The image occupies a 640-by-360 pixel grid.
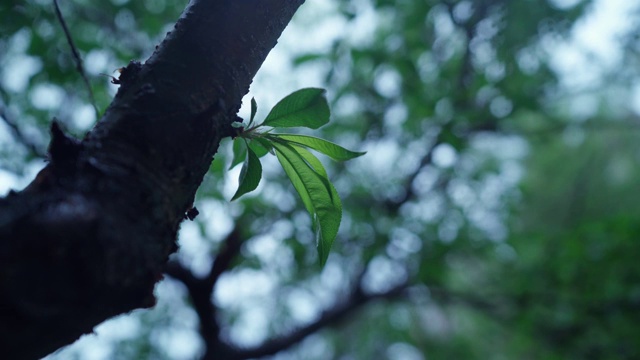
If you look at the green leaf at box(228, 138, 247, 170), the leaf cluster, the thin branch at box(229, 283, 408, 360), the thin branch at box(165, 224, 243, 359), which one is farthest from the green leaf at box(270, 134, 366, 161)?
the thin branch at box(229, 283, 408, 360)

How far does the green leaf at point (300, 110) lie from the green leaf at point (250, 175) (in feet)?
0.21

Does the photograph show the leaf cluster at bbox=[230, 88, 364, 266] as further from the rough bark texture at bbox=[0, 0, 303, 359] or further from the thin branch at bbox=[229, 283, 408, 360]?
the thin branch at bbox=[229, 283, 408, 360]

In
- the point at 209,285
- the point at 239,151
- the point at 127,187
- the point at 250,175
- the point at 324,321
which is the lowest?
the point at 127,187

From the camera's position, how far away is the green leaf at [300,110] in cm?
84

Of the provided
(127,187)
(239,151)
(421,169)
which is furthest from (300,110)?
(421,169)

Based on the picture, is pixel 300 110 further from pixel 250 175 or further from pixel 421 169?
pixel 421 169

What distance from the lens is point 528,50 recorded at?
3.13 meters

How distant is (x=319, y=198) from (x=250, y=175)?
0.11m

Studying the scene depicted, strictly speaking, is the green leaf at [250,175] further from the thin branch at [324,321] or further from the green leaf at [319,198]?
the thin branch at [324,321]

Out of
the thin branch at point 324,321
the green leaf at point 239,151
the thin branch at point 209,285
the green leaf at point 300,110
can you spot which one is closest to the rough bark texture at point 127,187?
the green leaf at point 300,110

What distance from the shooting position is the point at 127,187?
0.57m

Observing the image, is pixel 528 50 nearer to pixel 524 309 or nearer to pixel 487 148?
pixel 524 309

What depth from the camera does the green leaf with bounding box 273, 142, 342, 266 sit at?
88cm

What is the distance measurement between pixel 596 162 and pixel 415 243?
4.56 meters
